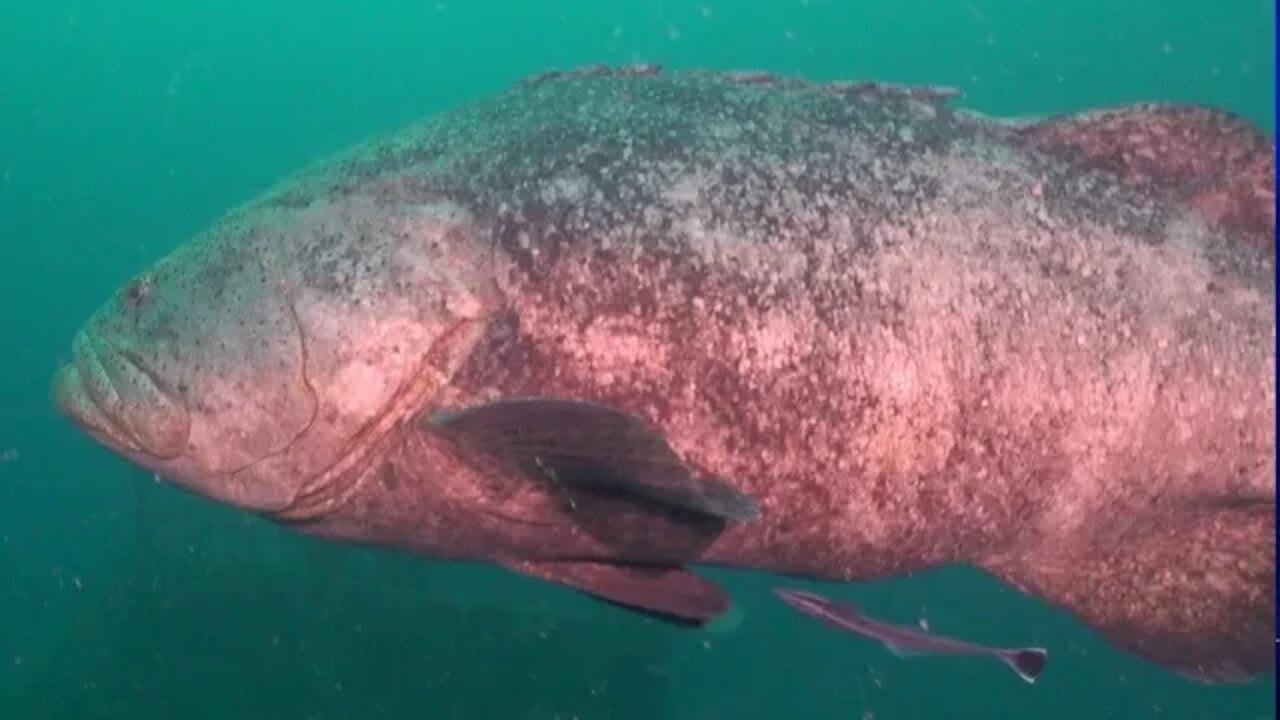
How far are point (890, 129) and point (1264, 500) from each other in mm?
2108

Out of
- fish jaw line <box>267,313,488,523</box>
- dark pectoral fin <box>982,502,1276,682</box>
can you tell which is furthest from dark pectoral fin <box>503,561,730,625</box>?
dark pectoral fin <box>982,502,1276,682</box>

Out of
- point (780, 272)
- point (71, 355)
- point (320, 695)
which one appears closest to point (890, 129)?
point (780, 272)

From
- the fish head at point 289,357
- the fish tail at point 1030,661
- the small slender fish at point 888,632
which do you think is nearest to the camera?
the fish head at point 289,357

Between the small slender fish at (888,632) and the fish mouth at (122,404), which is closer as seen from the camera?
the fish mouth at (122,404)

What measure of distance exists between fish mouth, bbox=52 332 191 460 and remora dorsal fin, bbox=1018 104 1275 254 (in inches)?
139

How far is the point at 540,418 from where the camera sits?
3471 mm

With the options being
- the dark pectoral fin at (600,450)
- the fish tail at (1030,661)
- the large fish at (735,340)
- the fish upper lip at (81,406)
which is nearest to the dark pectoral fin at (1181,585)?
the large fish at (735,340)

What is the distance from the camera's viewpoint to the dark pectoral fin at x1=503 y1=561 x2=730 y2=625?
4.05 m

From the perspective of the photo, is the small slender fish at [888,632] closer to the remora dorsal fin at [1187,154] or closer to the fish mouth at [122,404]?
the remora dorsal fin at [1187,154]

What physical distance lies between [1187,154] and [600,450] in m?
2.88

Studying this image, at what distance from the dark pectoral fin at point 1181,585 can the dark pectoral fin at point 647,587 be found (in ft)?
4.21

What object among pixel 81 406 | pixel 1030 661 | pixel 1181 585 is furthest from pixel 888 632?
pixel 81 406

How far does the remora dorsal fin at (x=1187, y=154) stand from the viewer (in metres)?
4.48

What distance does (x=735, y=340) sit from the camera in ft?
12.7
